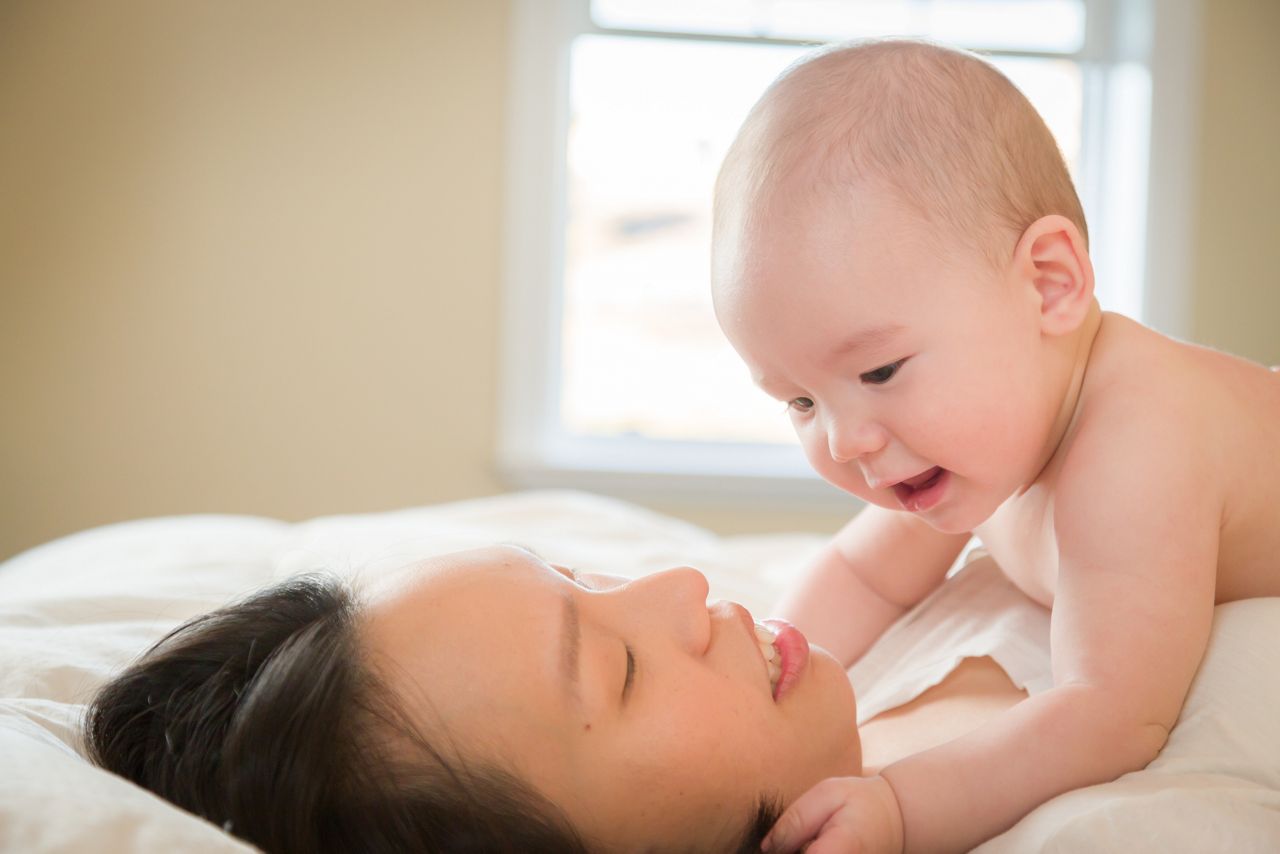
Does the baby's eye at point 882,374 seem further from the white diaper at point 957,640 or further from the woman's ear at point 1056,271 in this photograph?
the white diaper at point 957,640

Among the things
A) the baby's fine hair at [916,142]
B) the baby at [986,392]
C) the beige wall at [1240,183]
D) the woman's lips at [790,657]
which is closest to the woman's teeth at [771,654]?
the woman's lips at [790,657]

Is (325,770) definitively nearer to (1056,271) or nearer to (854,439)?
(854,439)

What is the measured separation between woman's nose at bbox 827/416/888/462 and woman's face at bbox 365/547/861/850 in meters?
0.19

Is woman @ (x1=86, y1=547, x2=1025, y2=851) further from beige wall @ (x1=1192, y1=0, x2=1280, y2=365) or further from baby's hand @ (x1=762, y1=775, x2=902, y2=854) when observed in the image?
beige wall @ (x1=1192, y1=0, x2=1280, y2=365)

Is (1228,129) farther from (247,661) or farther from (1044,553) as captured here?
(247,661)

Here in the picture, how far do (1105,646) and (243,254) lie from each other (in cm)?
321

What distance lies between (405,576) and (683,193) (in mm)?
3113

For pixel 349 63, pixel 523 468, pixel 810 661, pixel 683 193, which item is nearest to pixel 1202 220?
pixel 683 193

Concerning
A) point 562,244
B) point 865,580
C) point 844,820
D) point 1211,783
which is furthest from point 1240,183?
point 844,820

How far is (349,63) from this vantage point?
3.49 meters

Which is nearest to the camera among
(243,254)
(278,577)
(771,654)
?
(771,654)

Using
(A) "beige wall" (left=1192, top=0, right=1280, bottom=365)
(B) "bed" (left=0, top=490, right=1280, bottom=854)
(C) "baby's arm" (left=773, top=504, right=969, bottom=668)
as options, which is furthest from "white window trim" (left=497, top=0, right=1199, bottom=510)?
(C) "baby's arm" (left=773, top=504, right=969, bottom=668)

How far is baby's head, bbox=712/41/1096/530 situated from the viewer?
0.92 metres

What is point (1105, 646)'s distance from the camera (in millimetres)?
861
